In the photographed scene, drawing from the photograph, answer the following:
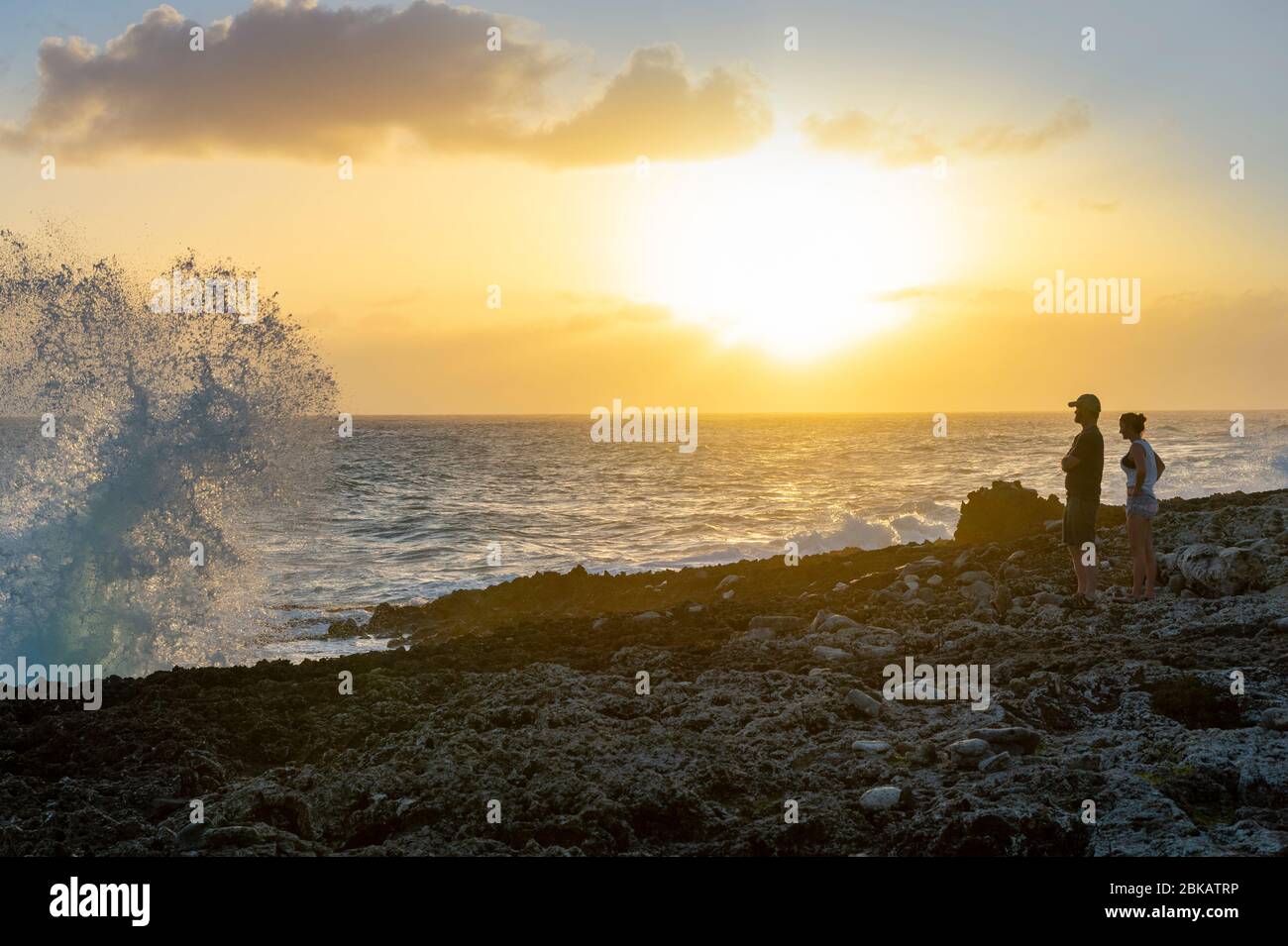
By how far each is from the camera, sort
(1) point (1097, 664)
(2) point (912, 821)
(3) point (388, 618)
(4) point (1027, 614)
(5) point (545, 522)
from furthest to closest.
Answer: (5) point (545, 522), (3) point (388, 618), (4) point (1027, 614), (1) point (1097, 664), (2) point (912, 821)

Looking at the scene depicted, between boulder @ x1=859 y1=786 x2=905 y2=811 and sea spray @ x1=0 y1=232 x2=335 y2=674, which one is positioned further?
sea spray @ x1=0 y1=232 x2=335 y2=674

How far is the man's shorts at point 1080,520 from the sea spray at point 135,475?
9.65m

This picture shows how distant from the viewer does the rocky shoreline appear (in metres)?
4.82

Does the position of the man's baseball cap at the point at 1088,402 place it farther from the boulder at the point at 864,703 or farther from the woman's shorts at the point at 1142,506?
the boulder at the point at 864,703

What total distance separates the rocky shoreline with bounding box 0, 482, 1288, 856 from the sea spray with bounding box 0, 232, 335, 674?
3840 millimetres

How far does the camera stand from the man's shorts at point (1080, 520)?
9188 millimetres

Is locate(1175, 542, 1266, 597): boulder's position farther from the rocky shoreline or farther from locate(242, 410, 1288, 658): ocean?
locate(242, 410, 1288, 658): ocean

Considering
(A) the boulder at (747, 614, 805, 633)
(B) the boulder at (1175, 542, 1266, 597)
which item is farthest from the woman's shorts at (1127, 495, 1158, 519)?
(A) the boulder at (747, 614, 805, 633)

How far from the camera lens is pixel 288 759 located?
253 inches

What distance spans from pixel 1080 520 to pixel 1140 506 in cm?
52

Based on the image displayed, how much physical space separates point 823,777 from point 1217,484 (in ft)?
87.4

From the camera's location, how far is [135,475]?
12.9 meters
